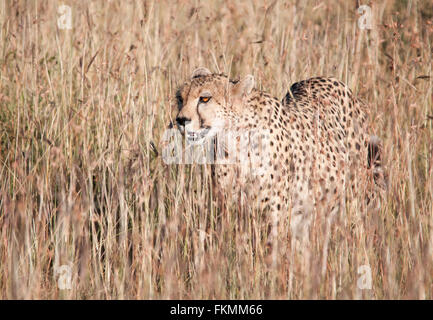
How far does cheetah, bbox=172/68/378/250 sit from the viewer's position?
306 centimetres

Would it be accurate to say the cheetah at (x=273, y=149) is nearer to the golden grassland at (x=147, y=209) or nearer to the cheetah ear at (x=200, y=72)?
the cheetah ear at (x=200, y=72)

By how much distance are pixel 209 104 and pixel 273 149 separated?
0.38 m

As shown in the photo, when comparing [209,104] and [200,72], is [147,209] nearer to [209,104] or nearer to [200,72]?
[209,104]

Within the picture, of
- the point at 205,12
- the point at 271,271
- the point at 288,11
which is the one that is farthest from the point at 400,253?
the point at 205,12

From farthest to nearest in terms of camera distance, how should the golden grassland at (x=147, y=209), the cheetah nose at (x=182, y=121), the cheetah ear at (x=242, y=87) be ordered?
the cheetah ear at (x=242, y=87) → the cheetah nose at (x=182, y=121) → the golden grassland at (x=147, y=209)

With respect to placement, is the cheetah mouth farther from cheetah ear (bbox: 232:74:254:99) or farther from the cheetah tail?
the cheetah tail

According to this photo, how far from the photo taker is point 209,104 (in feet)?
10.3

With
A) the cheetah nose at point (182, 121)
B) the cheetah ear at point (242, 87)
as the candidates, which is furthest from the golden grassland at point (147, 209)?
Answer: the cheetah ear at point (242, 87)

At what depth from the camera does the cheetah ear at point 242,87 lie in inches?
126

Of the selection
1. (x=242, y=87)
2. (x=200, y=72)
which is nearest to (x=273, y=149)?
(x=242, y=87)

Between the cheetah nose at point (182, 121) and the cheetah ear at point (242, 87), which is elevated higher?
the cheetah ear at point (242, 87)

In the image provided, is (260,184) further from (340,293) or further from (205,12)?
(205,12)

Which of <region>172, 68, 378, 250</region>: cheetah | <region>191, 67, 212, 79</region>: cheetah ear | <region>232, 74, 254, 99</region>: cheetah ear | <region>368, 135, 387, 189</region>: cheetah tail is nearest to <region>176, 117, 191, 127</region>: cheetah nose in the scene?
<region>172, 68, 378, 250</region>: cheetah
